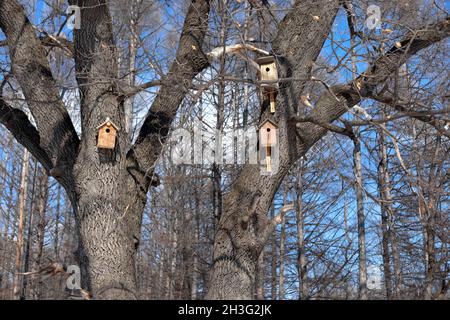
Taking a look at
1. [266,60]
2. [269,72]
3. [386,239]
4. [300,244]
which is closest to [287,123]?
[269,72]

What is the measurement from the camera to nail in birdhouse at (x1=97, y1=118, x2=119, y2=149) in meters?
4.49

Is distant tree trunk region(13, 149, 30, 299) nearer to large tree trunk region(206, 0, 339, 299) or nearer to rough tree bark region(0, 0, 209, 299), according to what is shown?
rough tree bark region(0, 0, 209, 299)

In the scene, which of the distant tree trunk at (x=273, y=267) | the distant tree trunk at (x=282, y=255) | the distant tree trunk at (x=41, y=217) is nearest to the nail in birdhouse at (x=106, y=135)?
the distant tree trunk at (x=282, y=255)

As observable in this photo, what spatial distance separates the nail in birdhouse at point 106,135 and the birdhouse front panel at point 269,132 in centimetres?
129

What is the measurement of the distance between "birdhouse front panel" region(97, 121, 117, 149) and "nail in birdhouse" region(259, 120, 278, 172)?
1.29 metres

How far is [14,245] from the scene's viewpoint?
1408 cm

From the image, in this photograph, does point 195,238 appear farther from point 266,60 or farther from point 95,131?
point 266,60

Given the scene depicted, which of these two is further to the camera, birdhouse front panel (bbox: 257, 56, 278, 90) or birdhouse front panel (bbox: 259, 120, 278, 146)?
birdhouse front panel (bbox: 257, 56, 278, 90)

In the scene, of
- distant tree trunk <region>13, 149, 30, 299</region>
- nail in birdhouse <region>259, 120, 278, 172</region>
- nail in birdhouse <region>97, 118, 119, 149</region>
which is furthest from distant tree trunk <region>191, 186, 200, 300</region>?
nail in birdhouse <region>259, 120, 278, 172</region>

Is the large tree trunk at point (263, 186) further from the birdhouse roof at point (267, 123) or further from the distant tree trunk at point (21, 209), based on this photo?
the distant tree trunk at point (21, 209)

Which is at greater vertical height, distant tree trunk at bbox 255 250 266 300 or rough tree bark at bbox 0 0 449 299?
rough tree bark at bbox 0 0 449 299

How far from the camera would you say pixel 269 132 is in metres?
4.43

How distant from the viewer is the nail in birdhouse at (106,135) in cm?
449

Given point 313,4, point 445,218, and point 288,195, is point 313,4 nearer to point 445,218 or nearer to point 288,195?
point 445,218
